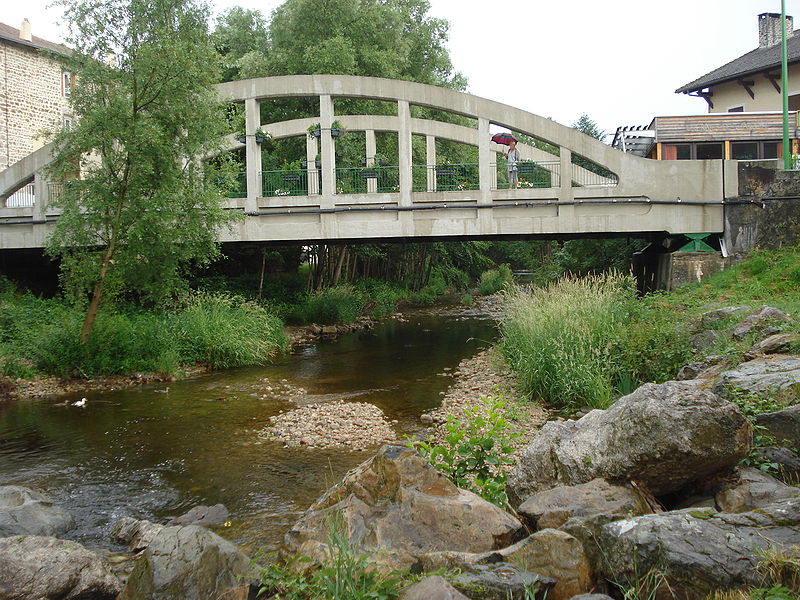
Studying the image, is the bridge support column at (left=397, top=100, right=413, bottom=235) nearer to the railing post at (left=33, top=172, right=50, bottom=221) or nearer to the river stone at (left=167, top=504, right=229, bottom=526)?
the railing post at (left=33, top=172, right=50, bottom=221)

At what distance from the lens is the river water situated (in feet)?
22.0

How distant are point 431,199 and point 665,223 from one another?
6093 millimetres

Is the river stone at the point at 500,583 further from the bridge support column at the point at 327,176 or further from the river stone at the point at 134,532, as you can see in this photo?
the bridge support column at the point at 327,176

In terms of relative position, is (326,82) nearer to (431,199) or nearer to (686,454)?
(431,199)

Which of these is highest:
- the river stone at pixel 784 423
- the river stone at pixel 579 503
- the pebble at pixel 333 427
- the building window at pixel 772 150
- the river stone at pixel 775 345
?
the building window at pixel 772 150

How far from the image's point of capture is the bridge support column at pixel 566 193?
17484 millimetres

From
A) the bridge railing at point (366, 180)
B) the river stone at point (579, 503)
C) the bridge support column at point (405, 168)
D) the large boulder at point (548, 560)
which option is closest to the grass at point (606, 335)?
the river stone at point (579, 503)

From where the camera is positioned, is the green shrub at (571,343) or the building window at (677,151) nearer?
the green shrub at (571,343)

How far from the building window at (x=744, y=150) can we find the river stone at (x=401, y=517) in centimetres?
2497

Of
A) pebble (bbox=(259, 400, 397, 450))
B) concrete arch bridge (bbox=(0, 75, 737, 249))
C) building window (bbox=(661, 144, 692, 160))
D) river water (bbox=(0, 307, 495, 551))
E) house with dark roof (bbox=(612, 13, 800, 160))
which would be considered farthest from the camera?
building window (bbox=(661, 144, 692, 160))

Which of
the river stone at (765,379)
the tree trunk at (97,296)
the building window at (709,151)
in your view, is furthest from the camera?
the building window at (709,151)

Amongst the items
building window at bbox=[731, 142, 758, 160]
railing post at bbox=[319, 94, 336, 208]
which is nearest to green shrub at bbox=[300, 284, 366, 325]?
railing post at bbox=[319, 94, 336, 208]

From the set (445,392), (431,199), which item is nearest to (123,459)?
(445,392)

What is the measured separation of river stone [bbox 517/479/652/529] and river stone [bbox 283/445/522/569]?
0.62ft
